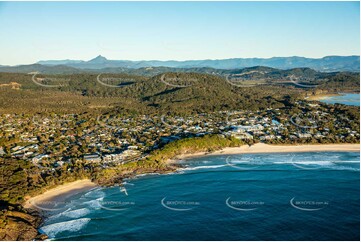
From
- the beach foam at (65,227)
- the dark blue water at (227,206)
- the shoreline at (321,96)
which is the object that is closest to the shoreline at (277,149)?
the dark blue water at (227,206)

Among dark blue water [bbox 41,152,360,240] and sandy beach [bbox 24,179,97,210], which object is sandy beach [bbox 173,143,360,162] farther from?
sandy beach [bbox 24,179,97,210]

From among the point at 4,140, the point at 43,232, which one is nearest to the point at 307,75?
the point at 4,140

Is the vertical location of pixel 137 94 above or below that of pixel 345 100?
above

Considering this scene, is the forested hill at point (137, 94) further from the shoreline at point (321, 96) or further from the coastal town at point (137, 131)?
the coastal town at point (137, 131)

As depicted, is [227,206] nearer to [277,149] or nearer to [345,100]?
[277,149]

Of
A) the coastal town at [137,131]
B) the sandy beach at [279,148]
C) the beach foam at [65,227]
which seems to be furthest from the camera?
the sandy beach at [279,148]

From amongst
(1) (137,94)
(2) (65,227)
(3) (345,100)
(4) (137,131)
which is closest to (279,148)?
(4) (137,131)
